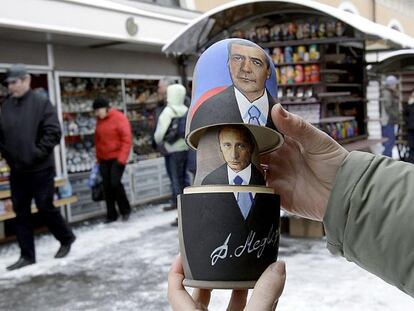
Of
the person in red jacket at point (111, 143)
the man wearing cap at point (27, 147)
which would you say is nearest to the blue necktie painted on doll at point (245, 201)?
the man wearing cap at point (27, 147)

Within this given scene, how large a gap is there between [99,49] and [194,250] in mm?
6706

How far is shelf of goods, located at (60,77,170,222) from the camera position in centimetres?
748

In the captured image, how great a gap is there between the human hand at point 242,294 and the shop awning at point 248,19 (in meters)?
5.13

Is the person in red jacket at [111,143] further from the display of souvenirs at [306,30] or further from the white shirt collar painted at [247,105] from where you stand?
the white shirt collar painted at [247,105]

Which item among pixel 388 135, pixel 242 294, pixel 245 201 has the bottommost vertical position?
pixel 388 135

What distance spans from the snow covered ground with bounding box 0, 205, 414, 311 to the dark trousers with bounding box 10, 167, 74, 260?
28cm

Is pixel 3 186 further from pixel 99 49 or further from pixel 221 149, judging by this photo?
pixel 221 149

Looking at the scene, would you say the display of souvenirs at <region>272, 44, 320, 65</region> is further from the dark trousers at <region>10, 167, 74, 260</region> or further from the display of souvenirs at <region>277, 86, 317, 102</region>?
the dark trousers at <region>10, 167, 74, 260</region>

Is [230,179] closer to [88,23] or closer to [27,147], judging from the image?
[27,147]

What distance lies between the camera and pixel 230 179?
1.42m

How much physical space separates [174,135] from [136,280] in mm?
2107

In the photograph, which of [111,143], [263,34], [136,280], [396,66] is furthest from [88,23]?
[396,66]

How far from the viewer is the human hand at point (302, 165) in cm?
141

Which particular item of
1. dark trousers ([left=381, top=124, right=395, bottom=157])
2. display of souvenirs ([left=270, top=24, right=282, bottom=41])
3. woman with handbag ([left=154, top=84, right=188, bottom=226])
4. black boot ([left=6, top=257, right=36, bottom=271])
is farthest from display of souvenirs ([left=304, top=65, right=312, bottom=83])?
black boot ([left=6, top=257, right=36, bottom=271])
